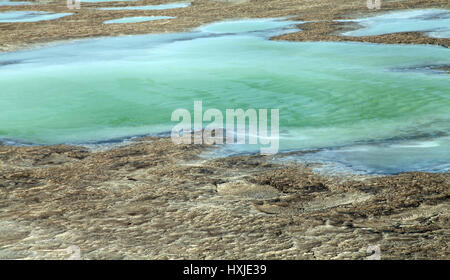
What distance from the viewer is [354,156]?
4.31 meters

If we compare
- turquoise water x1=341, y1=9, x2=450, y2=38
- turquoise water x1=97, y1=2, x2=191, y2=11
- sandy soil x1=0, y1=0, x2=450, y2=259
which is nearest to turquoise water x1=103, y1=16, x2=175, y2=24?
turquoise water x1=97, y1=2, x2=191, y2=11

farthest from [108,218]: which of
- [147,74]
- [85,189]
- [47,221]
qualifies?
[147,74]

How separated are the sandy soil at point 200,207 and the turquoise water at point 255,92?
1.48ft

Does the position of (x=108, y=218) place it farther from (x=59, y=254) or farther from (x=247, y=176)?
(x=247, y=176)

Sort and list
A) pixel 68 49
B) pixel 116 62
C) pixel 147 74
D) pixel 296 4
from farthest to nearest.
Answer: pixel 296 4, pixel 68 49, pixel 116 62, pixel 147 74

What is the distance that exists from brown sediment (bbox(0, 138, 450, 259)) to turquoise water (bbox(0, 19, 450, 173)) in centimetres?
52

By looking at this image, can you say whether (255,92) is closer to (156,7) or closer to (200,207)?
(200,207)

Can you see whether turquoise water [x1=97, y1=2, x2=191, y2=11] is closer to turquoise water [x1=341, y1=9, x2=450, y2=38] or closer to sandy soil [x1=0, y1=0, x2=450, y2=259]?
Result: turquoise water [x1=341, y1=9, x2=450, y2=38]

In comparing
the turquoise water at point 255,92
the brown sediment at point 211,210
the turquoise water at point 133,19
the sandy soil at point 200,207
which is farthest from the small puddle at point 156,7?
the brown sediment at point 211,210

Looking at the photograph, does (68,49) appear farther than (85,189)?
Yes

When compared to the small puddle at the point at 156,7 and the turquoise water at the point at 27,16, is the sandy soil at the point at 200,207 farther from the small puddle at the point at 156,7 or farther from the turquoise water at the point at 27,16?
the small puddle at the point at 156,7

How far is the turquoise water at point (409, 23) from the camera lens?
32.7ft

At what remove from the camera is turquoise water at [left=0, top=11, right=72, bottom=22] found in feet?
49.1
